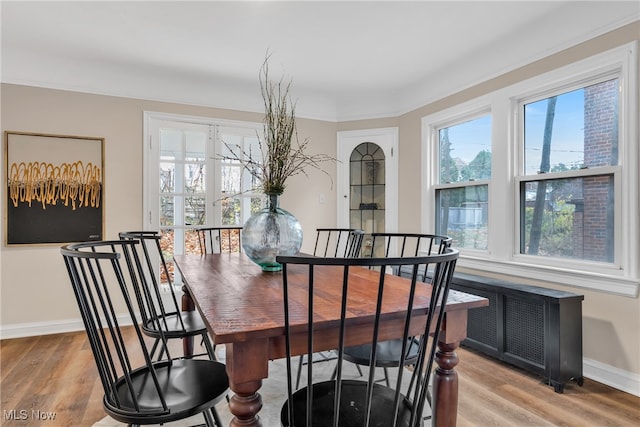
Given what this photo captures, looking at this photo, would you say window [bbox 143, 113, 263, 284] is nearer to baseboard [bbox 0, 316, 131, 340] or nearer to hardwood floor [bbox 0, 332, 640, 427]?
baseboard [bbox 0, 316, 131, 340]

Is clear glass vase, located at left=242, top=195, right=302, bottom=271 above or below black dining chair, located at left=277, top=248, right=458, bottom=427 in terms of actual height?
above

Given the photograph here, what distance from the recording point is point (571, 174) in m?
2.55

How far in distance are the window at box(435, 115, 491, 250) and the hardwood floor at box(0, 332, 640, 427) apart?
3.78ft

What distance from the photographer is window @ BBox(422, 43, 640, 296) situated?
224cm

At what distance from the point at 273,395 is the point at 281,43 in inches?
101

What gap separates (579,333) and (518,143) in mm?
1447

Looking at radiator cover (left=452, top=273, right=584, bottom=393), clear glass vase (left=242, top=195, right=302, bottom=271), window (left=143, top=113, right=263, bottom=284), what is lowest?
radiator cover (left=452, top=273, right=584, bottom=393)

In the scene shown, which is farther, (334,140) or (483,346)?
(334,140)

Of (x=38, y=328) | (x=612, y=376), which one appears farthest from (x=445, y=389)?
(x=38, y=328)

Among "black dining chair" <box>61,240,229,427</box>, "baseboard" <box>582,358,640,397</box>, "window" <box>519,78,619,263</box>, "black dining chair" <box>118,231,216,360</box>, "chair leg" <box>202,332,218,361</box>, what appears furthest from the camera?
"window" <box>519,78,619,263</box>

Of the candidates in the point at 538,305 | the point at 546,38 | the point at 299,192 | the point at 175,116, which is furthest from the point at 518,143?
the point at 175,116

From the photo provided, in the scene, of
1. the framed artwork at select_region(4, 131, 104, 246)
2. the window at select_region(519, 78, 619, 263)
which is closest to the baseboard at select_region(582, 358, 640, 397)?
the window at select_region(519, 78, 619, 263)

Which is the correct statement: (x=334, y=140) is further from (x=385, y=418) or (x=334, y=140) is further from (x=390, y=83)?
(x=385, y=418)

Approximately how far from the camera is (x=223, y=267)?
204cm
